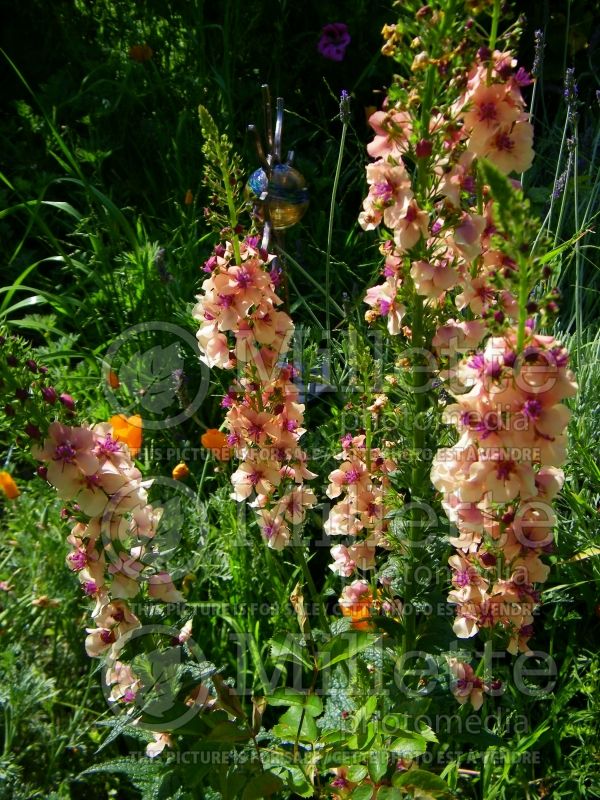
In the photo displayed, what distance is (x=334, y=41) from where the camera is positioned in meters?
3.67

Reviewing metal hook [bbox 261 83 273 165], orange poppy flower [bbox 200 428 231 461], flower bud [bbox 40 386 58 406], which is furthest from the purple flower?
flower bud [bbox 40 386 58 406]

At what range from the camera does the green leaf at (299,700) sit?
1.49 metres

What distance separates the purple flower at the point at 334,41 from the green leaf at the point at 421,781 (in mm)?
2985

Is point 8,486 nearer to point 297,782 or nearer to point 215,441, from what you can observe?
point 215,441

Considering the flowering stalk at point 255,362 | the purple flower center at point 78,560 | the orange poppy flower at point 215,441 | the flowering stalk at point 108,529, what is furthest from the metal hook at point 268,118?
the purple flower center at point 78,560

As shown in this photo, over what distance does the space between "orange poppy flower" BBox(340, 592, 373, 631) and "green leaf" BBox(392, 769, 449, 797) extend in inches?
12.7

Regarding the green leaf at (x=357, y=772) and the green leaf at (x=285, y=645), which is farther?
the green leaf at (x=285, y=645)

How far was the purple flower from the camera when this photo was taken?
361cm

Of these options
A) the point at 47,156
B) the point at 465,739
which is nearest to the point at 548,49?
the point at 47,156

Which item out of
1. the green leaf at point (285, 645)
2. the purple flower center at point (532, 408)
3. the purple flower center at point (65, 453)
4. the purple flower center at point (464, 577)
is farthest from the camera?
the green leaf at point (285, 645)

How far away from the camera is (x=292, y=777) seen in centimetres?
152

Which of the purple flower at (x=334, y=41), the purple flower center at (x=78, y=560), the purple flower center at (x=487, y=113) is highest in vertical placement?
the purple flower center at (x=487, y=113)

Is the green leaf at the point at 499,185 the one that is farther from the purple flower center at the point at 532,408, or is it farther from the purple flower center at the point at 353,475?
the purple flower center at the point at 353,475

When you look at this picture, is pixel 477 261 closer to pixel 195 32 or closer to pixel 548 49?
pixel 195 32
